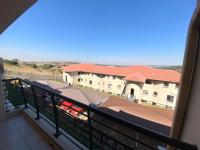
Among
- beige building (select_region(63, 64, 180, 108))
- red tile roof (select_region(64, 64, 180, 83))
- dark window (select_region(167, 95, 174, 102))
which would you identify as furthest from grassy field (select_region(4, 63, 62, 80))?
dark window (select_region(167, 95, 174, 102))

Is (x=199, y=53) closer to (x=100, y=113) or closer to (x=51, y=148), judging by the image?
(x=100, y=113)

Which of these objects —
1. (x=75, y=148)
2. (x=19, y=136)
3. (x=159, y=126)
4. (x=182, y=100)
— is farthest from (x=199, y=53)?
(x=159, y=126)

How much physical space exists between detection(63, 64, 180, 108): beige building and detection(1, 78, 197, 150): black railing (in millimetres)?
13859

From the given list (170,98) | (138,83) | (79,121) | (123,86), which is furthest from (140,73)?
(79,121)

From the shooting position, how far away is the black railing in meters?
0.93

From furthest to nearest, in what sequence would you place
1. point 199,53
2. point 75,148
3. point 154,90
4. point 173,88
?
point 154,90, point 173,88, point 75,148, point 199,53

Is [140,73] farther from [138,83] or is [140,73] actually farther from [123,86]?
[123,86]

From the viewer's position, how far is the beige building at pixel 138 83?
1625 centimetres

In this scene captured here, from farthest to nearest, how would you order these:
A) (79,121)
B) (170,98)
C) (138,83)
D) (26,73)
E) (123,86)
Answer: (26,73) < (123,86) < (138,83) < (170,98) < (79,121)

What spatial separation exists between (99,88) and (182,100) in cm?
2217

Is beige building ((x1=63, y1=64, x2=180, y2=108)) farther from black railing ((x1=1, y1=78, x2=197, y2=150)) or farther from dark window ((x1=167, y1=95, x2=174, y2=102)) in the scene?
black railing ((x1=1, y1=78, x2=197, y2=150))

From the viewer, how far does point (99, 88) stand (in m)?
23.0

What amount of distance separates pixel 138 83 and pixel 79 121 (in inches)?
642

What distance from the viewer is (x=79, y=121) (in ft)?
7.70
